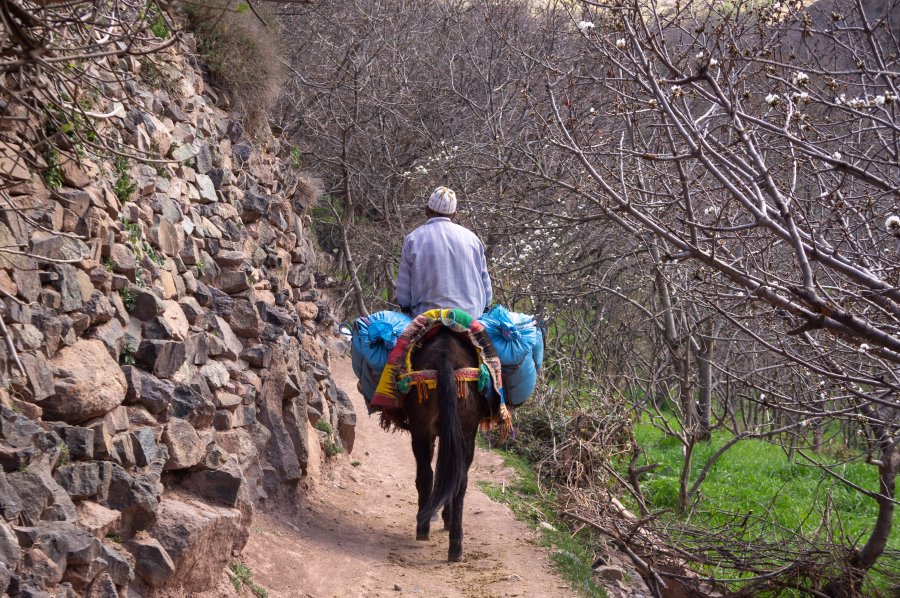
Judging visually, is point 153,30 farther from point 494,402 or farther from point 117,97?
point 494,402

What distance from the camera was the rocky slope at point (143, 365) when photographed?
3859 mm

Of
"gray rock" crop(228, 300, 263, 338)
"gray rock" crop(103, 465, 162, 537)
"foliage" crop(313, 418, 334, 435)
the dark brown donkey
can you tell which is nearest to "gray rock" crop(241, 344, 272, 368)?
"gray rock" crop(228, 300, 263, 338)

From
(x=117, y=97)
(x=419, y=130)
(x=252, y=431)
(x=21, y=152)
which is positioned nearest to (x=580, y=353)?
(x=419, y=130)

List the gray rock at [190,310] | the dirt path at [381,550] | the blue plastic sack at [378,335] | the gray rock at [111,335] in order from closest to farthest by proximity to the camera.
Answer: the gray rock at [111,335] → the dirt path at [381,550] → the gray rock at [190,310] → the blue plastic sack at [378,335]

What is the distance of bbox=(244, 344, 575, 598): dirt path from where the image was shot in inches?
218

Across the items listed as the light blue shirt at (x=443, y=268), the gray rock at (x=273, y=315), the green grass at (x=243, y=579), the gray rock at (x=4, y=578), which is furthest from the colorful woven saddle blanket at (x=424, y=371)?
the gray rock at (x=4, y=578)

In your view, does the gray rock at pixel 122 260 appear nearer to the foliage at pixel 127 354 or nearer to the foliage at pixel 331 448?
the foliage at pixel 127 354

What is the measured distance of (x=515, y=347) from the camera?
635 cm

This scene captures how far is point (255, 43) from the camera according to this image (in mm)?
9312

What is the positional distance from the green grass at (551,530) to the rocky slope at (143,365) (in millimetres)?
1797

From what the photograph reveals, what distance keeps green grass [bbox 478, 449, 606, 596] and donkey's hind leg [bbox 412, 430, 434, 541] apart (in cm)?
99

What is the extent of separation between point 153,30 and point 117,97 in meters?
1.25

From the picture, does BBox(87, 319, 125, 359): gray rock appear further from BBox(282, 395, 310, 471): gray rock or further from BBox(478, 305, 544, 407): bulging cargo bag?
BBox(478, 305, 544, 407): bulging cargo bag

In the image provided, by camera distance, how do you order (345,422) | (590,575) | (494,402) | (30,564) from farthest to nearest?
(345,422) → (590,575) → (494,402) → (30,564)
